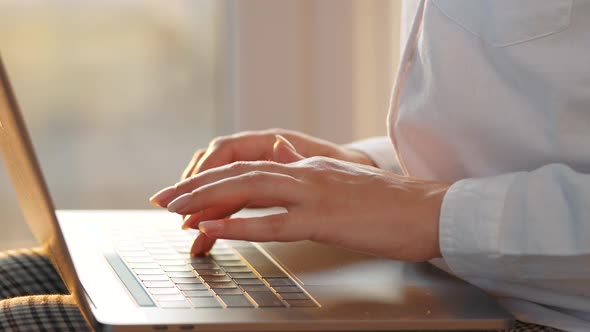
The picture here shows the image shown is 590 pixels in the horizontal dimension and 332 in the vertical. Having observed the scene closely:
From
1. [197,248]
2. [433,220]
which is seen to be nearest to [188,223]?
[197,248]

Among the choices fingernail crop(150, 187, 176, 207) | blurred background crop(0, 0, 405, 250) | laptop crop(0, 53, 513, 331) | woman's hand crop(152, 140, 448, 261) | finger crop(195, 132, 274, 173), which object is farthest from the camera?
blurred background crop(0, 0, 405, 250)

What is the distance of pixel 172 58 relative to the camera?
6.75 feet

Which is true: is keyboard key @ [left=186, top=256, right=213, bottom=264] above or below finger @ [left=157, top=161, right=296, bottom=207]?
below

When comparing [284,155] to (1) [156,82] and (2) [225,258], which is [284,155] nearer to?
(2) [225,258]

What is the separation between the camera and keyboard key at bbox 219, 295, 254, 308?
61cm

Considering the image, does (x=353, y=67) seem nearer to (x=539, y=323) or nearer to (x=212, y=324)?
(x=539, y=323)

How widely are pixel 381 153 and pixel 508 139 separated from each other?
274 millimetres

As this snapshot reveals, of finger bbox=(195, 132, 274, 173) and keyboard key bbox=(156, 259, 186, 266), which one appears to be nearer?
keyboard key bbox=(156, 259, 186, 266)

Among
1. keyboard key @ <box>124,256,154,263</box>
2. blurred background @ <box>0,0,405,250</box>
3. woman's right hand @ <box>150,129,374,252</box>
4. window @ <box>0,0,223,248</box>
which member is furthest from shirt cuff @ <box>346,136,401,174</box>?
window @ <box>0,0,223,248</box>

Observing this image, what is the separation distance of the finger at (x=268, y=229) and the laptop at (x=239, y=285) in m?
0.04

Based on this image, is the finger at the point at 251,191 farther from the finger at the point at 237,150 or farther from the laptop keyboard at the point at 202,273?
the finger at the point at 237,150

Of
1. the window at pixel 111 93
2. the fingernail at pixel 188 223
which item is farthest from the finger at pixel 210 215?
the window at pixel 111 93

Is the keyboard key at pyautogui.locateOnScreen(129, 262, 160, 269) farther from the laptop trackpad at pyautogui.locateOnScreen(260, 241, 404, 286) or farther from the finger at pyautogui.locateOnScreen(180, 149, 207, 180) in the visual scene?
the finger at pyautogui.locateOnScreen(180, 149, 207, 180)

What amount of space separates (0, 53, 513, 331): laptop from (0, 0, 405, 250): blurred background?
1.05m
